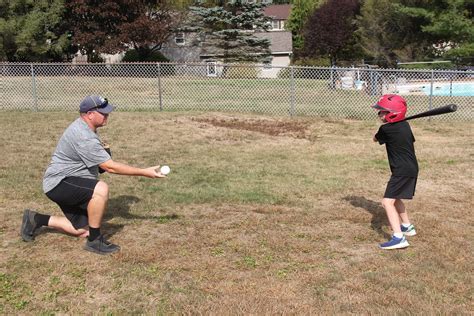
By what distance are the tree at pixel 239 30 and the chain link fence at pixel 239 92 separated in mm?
10032

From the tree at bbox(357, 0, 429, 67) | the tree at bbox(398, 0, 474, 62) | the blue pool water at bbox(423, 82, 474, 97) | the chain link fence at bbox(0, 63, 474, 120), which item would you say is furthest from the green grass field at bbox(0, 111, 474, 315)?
the tree at bbox(357, 0, 429, 67)

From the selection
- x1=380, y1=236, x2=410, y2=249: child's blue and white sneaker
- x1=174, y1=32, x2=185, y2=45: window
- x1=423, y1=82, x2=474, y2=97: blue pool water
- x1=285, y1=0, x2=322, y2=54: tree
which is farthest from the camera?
x1=285, y1=0, x2=322, y2=54: tree

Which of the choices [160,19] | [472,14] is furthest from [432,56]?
[160,19]

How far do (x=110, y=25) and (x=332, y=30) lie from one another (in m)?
17.7

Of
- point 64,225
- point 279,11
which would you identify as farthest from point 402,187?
point 279,11

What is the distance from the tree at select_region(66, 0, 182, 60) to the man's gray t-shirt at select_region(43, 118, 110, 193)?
1093 inches

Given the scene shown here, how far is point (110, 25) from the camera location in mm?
31531

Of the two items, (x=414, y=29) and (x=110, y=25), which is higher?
(x=110, y=25)

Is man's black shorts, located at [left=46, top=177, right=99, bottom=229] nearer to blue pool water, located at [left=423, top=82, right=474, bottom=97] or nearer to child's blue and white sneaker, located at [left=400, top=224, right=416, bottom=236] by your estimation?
child's blue and white sneaker, located at [left=400, top=224, right=416, bottom=236]

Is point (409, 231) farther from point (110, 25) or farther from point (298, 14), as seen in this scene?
point (298, 14)

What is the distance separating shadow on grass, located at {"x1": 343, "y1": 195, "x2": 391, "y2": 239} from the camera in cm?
509

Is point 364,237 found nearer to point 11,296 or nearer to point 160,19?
point 11,296

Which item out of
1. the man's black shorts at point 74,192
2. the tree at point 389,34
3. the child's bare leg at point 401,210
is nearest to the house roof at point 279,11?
the tree at point 389,34

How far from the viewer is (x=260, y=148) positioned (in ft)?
30.4
